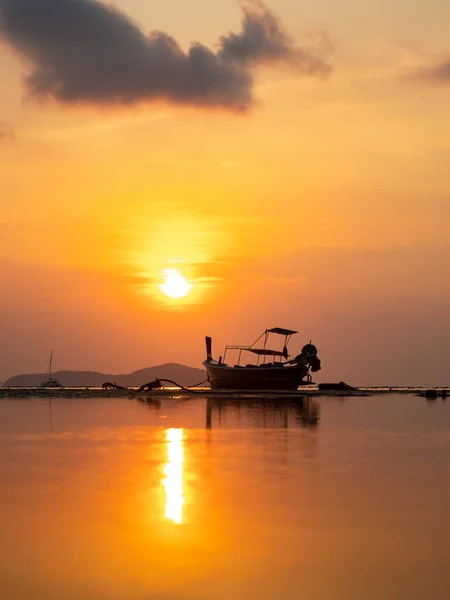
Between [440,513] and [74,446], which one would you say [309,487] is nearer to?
[440,513]

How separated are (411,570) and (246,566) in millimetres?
2761

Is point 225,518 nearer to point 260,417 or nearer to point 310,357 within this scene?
point 260,417

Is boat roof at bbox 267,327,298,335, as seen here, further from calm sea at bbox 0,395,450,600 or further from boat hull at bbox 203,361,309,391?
calm sea at bbox 0,395,450,600

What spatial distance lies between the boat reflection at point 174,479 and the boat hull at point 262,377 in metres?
62.7

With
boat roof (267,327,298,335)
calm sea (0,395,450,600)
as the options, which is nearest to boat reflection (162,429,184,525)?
calm sea (0,395,450,600)

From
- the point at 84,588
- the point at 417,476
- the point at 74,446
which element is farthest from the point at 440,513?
the point at 74,446

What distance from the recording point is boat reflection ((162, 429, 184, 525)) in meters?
19.5

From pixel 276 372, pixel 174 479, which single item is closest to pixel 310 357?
pixel 276 372

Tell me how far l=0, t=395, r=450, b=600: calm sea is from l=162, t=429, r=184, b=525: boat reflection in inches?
2.3

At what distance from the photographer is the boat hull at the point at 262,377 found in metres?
103

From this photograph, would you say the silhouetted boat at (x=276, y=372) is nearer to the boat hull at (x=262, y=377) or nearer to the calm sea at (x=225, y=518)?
the boat hull at (x=262, y=377)

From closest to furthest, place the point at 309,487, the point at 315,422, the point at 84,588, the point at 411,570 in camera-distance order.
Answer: the point at 84,588 < the point at 411,570 < the point at 309,487 < the point at 315,422

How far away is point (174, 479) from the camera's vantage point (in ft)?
83.0

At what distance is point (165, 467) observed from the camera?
2823cm
